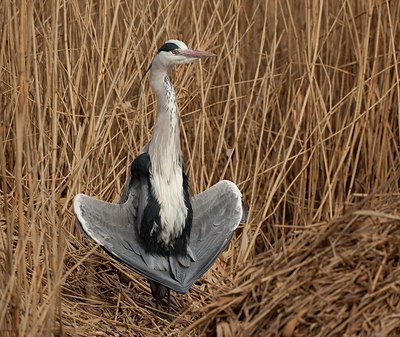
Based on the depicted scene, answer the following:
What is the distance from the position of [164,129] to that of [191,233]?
1.29 feet

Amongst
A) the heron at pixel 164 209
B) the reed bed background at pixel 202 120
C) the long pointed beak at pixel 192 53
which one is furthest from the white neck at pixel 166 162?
the reed bed background at pixel 202 120

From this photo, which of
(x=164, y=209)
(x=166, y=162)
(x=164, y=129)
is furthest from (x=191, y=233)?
(x=164, y=129)

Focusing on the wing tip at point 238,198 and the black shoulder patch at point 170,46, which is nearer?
the black shoulder patch at point 170,46

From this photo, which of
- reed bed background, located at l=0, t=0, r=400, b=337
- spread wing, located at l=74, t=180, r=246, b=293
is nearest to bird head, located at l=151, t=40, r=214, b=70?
reed bed background, located at l=0, t=0, r=400, b=337

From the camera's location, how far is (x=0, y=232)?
2992 mm

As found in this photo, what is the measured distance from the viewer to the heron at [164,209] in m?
3.34

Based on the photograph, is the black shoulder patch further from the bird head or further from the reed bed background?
the reed bed background

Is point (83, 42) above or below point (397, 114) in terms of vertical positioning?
above

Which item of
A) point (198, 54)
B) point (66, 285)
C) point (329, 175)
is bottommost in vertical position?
point (66, 285)

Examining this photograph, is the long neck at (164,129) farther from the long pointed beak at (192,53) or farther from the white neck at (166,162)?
the long pointed beak at (192,53)

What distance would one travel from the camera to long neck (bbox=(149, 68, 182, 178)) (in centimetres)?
338

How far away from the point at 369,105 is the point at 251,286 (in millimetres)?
1519

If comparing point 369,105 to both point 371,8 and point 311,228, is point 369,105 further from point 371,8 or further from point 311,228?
point 311,228

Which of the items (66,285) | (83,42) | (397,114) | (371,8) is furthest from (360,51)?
(66,285)
